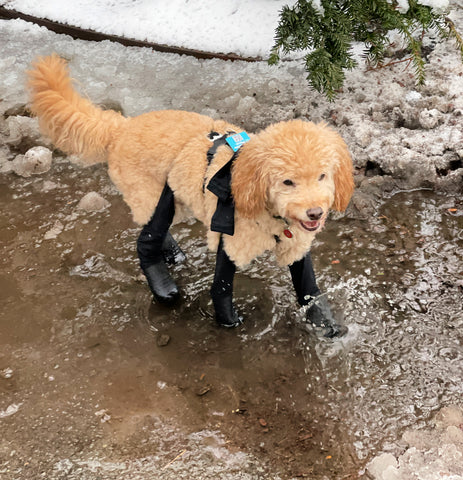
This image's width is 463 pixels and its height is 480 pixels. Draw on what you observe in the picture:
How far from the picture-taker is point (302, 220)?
2.63 meters

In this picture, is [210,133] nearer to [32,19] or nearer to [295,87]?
[295,87]

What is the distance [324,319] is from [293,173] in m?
1.35

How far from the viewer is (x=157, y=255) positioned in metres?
3.87

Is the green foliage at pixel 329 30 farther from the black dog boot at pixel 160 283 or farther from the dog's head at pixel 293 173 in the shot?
the black dog boot at pixel 160 283

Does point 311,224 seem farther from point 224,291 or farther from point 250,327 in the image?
point 250,327

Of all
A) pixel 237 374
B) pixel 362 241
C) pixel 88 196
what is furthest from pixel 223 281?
pixel 88 196

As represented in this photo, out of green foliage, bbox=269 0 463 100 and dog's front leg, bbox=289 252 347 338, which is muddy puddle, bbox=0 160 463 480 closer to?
dog's front leg, bbox=289 252 347 338

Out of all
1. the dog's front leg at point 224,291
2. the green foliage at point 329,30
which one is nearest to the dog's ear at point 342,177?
the dog's front leg at point 224,291

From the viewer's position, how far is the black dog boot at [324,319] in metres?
3.58

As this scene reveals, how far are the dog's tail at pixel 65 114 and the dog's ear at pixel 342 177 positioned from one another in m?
1.62

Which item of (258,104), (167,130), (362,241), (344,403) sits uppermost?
(167,130)

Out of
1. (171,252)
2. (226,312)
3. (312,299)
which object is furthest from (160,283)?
(312,299)

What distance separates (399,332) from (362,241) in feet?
3.02

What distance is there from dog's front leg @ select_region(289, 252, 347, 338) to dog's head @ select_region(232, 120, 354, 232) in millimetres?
662
